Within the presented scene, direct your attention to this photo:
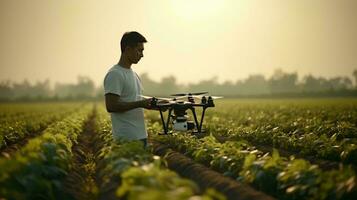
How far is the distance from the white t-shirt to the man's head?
0.22 metres

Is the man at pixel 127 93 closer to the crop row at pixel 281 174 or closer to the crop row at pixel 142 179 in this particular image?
the crop row at pixel 142 179

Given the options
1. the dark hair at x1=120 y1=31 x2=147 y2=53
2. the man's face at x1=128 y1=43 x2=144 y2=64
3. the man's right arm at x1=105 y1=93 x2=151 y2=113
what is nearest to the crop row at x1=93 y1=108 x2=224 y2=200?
the man's right arm at x1=105 y1=93 x2=151 y2=113

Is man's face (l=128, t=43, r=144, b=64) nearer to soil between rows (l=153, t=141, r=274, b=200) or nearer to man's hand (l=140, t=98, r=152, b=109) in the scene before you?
man's hand (l=140, t=98, r=152, b=109)

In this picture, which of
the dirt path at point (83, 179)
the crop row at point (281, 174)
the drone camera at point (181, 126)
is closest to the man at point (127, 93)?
the drone camera at point (181, 126)

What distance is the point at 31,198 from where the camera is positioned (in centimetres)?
641

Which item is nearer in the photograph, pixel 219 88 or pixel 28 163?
pixel 28 163

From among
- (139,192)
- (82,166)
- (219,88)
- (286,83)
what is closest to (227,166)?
(82,166)

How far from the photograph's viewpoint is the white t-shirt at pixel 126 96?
7.32 meters

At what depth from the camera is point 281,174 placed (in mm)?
6551

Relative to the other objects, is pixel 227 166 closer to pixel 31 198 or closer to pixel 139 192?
pixel 31 198

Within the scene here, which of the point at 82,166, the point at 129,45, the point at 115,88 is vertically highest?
the point at 129,45

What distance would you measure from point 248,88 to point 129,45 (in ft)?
625

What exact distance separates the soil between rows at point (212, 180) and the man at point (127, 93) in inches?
27.6

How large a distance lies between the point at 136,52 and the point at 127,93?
592 mm
